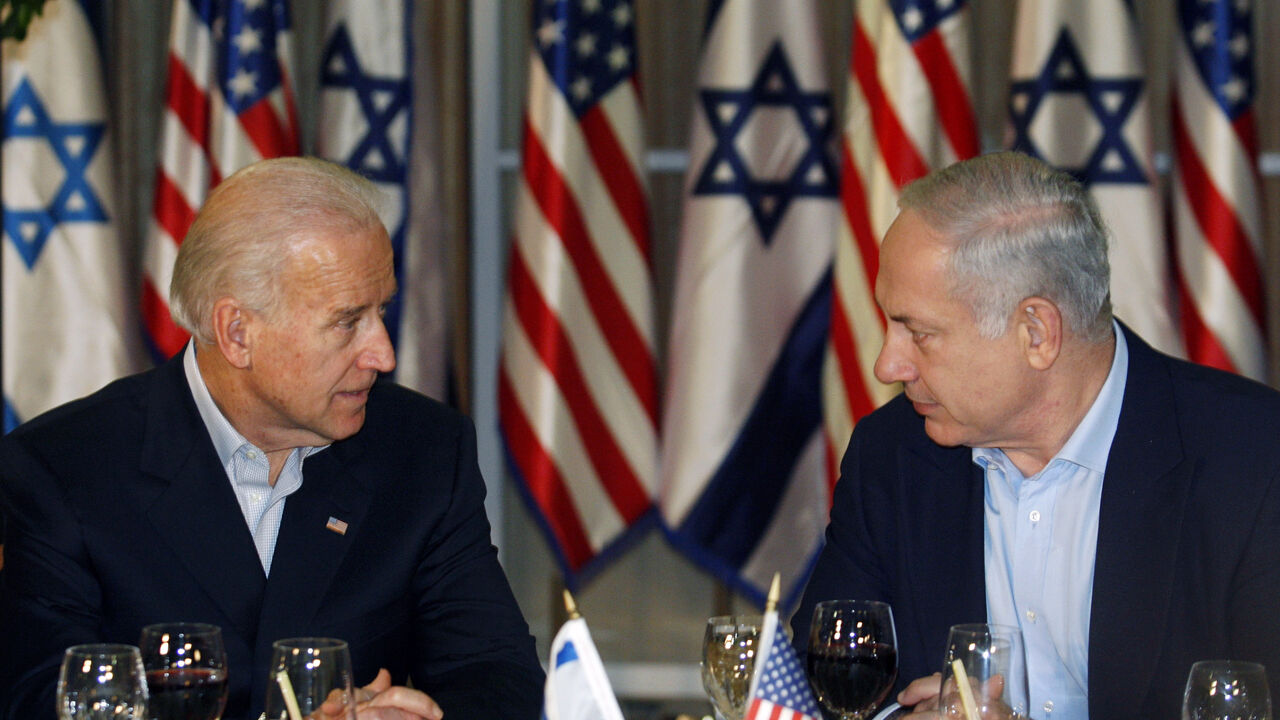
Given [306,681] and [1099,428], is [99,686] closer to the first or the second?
[306,681]

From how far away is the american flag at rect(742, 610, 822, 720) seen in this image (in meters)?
1.51

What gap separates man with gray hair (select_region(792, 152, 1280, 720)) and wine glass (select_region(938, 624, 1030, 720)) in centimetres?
51

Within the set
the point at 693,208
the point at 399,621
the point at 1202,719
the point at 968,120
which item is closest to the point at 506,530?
the point at 693,208

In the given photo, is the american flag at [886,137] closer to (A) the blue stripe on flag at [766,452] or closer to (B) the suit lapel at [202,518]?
(A) the blue stripe on flag at [766,452]

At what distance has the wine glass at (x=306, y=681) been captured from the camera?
157 cm

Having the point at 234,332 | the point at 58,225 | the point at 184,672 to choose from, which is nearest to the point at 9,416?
the point at 58,225

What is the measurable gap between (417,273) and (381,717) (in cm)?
250

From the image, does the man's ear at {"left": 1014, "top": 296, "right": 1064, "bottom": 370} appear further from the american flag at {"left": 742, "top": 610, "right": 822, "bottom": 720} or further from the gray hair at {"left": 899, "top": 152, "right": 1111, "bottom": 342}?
the american flag at {"left": 742, "top": 610, "right": 822, "bottom": 720}

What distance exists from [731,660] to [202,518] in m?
0.96

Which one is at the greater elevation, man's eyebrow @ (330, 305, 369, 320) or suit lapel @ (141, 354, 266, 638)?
man's eyebrow @ (330, 305, 369, 320)

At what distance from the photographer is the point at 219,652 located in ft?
5.50

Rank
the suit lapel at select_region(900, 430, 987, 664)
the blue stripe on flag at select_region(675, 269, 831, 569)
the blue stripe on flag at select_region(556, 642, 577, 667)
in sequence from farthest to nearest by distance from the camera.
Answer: the blue stripe on flag at select_region(675, 269, 831, 569), the suit lapel at select_region(900, 430, 987, 664), the blue stripe on flag at select_region(556, 642, 577, 667)

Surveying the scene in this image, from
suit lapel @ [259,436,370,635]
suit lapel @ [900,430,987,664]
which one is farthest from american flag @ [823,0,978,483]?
suit lapel @ [259,436,370,635]

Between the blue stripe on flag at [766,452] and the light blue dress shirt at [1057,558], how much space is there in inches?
79.3
